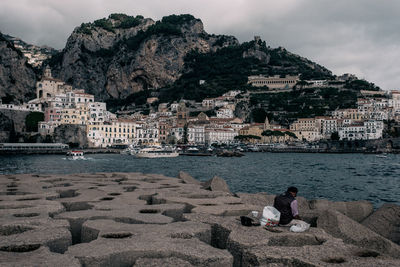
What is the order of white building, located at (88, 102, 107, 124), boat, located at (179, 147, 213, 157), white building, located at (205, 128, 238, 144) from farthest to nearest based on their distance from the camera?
white building, located at (205, 128, 238, 144)
white building, located at (88, 102, 107, 124)
boat, located at (179, 147, 213, 157)

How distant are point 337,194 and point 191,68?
549 feet

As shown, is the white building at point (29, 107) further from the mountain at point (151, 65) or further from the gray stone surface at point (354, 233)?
the gray stone surface at point (354, 233)

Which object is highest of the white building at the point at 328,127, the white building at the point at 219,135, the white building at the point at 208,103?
the white building at the point at 208,103

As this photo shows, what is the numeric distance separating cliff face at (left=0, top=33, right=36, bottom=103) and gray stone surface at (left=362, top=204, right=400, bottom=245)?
366 feet

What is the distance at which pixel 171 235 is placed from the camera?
723 cm

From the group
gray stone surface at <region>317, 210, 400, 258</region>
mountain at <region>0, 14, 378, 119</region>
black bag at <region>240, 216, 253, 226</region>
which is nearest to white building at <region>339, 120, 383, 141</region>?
mountain at <region>0, 14, 378, 119</region>

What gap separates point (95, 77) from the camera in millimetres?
174000

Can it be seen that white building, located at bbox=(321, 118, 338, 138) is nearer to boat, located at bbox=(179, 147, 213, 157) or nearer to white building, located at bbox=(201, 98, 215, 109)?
white building, located at bbox=(201, 98, 215, 109)

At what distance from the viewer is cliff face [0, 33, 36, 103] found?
109675 millimetres

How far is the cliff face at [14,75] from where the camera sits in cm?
10968

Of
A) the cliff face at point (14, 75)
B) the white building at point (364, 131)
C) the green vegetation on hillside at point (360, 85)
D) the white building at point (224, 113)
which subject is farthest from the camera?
the green vegetation on hillside at point (360, 85)

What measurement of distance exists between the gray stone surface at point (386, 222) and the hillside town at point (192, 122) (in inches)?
3589

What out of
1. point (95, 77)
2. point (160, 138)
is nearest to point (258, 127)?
point (160, 138)

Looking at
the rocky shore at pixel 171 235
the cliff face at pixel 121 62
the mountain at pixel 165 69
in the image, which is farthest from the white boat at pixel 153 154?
the cliff face at pixel 121 62
